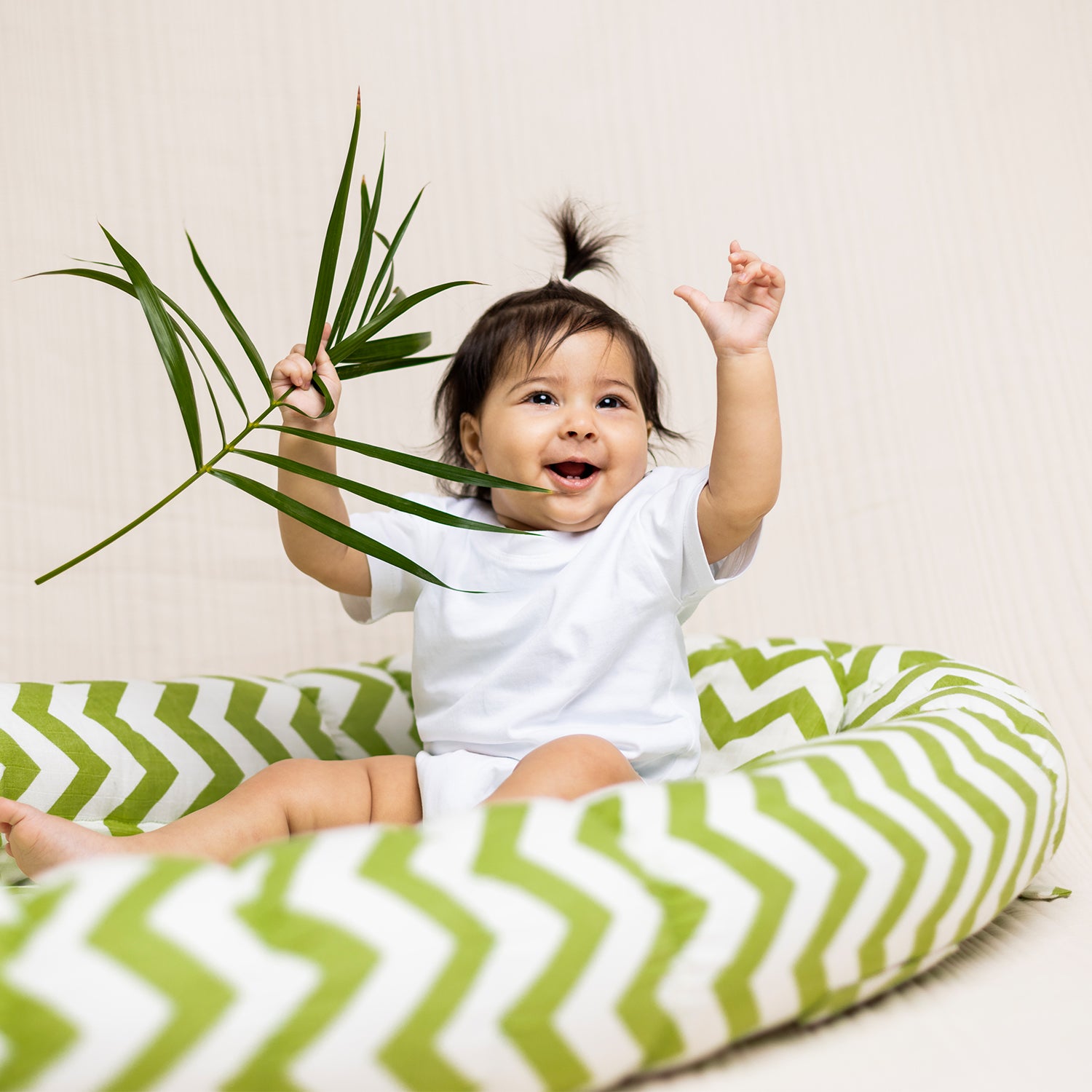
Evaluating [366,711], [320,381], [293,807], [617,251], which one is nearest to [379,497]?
[320,381]

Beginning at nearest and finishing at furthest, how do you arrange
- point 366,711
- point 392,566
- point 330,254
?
point 330,254 → point 392,566 → point 366,711

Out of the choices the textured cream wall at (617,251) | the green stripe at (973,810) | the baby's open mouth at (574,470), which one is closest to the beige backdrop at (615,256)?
the textured cream wall at (617,251)

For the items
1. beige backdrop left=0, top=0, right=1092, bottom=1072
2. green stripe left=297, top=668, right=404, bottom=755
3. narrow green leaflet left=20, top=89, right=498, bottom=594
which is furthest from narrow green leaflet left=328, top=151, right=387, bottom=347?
beige backdrop left=0, top=0, right=1092, bottom=1072

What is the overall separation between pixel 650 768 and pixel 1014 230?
4.53 feet

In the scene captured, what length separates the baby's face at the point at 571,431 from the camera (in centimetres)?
127

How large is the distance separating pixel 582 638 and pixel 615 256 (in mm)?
1043

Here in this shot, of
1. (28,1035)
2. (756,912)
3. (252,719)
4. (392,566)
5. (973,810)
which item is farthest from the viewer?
(252,719)

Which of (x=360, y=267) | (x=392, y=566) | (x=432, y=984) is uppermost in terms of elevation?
(x=360, y=267)

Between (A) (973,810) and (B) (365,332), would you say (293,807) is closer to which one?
(B) (365,332)

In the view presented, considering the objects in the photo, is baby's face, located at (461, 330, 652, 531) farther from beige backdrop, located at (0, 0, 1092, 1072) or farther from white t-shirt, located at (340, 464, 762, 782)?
beige backdrop, located at (0, 0, 1092, 1072)

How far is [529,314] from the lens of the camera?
1.35 m

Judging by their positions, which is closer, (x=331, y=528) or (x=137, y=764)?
(x=331, y=528)

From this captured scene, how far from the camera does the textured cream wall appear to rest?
1996mm

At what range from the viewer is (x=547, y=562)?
127 centimetres
